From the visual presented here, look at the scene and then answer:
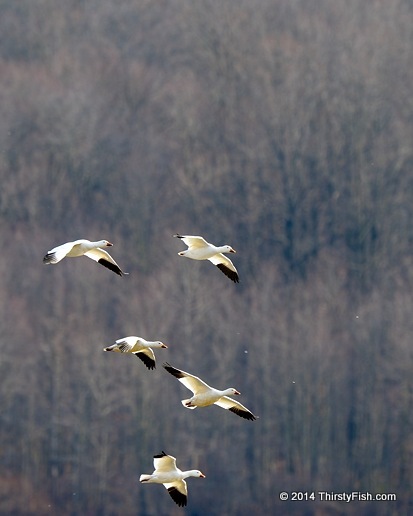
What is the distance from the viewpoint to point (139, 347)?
28.5m

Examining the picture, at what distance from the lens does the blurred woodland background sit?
52.1m

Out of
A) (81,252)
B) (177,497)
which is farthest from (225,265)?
(177,497)

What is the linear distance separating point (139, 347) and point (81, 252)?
4.77 ft

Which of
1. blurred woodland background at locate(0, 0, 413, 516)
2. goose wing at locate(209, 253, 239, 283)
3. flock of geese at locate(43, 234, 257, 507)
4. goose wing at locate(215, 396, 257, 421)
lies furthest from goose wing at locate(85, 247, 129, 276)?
blurred woodland background at locate(0, 0, 413, 516)

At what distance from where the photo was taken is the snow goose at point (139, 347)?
27422mm

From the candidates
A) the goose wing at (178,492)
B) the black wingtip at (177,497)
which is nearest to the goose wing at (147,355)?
the goose wing at (178,492)

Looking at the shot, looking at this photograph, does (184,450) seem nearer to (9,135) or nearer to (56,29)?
(9,135)

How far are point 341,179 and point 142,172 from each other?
599 centimetres

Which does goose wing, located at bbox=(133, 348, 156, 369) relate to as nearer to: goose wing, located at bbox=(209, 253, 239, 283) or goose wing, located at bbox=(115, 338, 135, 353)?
goose wing, located at bbox=(115, 338, 135, 353)

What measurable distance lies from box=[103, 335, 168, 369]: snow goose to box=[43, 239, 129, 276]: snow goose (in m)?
0.89

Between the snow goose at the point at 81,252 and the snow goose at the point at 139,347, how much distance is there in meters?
0.89

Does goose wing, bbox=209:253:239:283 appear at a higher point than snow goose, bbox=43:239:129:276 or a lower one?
lower

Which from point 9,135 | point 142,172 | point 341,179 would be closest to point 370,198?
point 341,179

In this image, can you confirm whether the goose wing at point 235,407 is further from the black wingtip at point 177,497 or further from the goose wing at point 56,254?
the goose wing at point 56,254
